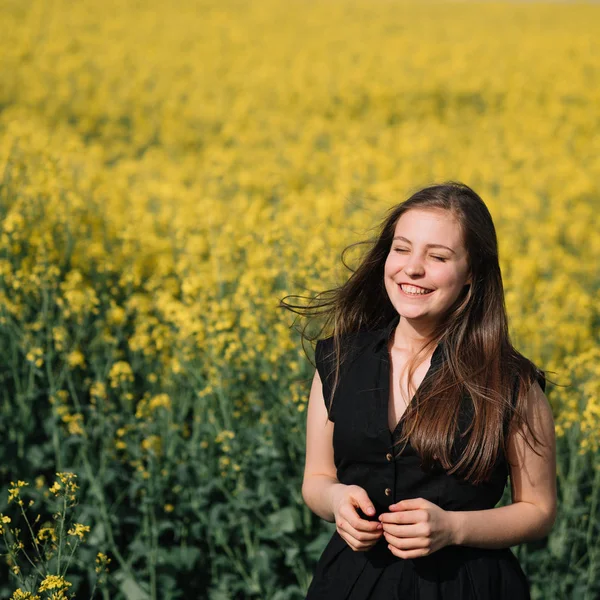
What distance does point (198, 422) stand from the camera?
127 inches

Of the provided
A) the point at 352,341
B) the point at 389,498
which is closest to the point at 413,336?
the point at 352,341

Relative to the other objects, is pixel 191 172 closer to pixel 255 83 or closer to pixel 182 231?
pixel 182 231

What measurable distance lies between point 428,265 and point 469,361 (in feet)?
0.77

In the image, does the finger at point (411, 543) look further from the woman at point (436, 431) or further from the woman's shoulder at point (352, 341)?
the woman's shoulder at point (352, 341)

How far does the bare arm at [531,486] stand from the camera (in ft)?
6.18

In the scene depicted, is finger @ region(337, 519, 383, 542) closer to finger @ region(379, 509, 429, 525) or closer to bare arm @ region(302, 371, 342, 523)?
finger @ region(379, 509, 429, 525)

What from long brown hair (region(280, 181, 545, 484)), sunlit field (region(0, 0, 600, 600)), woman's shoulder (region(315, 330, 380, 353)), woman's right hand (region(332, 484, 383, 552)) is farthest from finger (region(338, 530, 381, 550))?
sunlit field (region(0, 0, 600, 600))

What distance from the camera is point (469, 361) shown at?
201cm

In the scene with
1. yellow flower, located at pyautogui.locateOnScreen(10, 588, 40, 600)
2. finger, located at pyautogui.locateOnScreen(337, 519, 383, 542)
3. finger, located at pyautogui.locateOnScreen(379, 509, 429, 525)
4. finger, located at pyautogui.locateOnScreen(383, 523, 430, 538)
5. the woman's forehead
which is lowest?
yellow flower, located at pyautogui.locateOnScreen(10, 588, 40, 600)

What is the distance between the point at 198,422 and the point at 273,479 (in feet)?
1.17

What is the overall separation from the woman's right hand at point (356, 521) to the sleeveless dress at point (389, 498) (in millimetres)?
65

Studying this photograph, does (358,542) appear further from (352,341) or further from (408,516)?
(352,341)

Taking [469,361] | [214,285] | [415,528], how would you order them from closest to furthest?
[415,528] → [469,361] → [214,285]

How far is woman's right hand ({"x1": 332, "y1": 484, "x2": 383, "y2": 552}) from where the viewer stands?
177 centimetres
